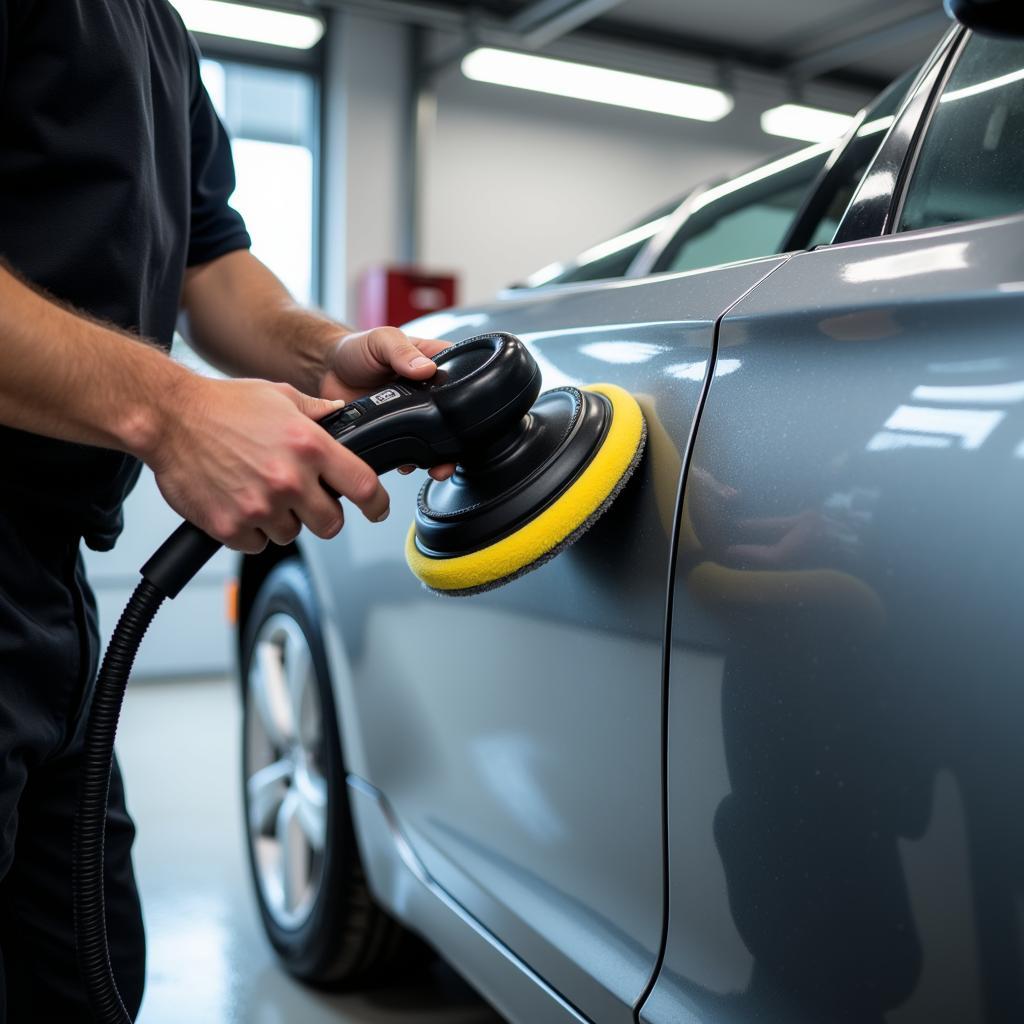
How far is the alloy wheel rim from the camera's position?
5.96 ft

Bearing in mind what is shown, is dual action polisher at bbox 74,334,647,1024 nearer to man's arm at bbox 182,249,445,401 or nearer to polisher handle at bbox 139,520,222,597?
polisher handle at bbox 139,520,222,597

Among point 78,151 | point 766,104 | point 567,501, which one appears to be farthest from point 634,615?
point 766,104

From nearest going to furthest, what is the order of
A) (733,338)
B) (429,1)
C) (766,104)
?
1. (733,338)
2. (429,1)
3. (766,104)

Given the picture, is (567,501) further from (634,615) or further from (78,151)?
(78,151)

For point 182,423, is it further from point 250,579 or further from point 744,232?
Result: point 744,232

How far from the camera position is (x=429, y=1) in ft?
17.7

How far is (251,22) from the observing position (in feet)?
16.8

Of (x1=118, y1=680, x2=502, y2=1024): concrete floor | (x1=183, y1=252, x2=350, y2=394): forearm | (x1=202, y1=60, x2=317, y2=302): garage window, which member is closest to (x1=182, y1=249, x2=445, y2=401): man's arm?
(x1=183, y1=252, x2=350, y2=394): forearm

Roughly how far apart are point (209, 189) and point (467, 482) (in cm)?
56

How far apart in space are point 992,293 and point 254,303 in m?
0.84

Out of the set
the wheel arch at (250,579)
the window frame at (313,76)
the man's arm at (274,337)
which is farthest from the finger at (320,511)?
the window frame at (313,76)

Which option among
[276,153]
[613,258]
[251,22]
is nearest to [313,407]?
[613,258]

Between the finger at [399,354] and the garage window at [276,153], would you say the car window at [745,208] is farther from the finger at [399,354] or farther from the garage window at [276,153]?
the garage window at [276,153]

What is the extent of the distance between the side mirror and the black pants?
82cm
